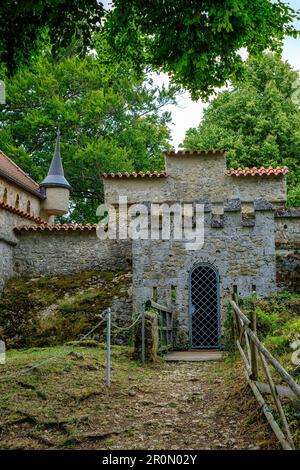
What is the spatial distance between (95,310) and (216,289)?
361 cm

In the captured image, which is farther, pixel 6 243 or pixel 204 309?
pixel 6 243

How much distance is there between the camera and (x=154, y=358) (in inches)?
377

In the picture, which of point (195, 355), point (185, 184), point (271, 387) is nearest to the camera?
point (271, 387)

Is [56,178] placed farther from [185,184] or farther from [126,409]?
[126,409]

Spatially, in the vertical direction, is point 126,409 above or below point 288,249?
below

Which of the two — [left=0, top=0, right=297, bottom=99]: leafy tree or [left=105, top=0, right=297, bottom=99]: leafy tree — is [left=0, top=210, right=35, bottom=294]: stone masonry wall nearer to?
[left=0, top=0, right=297, bottom=99]: leafy tree

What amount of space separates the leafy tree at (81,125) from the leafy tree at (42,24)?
18.7 m

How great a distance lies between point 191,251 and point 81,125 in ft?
64.9

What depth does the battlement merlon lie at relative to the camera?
56.5 ft

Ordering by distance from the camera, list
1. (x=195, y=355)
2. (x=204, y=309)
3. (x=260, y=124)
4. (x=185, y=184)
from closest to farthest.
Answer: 1. (x=195, y=355)
2. (x=204, y=309)
3. (x=185, y=184)
4. (x=260, y=124)

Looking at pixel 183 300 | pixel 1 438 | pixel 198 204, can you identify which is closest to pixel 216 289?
pixel 183 300

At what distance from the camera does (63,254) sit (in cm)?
1515

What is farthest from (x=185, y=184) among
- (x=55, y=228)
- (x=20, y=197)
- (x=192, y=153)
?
(x=20, y=197)

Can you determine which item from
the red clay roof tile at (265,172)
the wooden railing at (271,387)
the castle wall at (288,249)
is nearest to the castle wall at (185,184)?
the red clay roof tile at (265,172)
